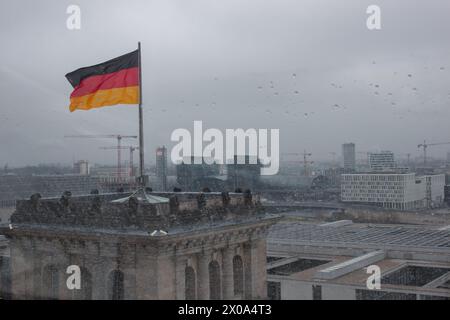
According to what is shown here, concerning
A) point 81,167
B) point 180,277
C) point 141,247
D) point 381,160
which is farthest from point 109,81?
point 381,160

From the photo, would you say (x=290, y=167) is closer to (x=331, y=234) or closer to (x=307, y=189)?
(x=307, y=189)

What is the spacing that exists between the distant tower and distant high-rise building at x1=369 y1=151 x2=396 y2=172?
17.5 feet

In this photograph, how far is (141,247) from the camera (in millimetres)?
7629

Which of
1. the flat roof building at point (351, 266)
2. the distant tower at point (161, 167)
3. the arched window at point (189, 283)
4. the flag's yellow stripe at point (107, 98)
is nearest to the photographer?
the arched window at point (189, 283)

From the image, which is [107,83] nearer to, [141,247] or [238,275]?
[141,247]

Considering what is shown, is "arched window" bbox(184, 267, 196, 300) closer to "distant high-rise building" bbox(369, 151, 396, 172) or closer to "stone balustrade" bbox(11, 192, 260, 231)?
"stone balustrade" bbox(11, 192, 260, 231)

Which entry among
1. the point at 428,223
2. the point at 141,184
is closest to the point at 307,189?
the point at 141,184

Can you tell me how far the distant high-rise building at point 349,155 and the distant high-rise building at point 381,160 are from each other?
20.3 inches

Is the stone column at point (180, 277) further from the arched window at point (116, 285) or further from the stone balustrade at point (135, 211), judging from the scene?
the arched window at point (116, 285)

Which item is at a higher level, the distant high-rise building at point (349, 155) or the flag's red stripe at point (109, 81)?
the flag's red stripe at point (109, 81)

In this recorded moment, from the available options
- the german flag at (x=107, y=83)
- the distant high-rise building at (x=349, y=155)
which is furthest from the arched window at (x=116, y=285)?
the distant high-rise building at (x=349, y=155)

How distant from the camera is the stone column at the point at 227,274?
8656 mm

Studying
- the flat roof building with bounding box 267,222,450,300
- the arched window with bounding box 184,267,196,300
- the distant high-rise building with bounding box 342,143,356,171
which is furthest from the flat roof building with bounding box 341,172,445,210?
the arched window with bounding box 184,267,196,300

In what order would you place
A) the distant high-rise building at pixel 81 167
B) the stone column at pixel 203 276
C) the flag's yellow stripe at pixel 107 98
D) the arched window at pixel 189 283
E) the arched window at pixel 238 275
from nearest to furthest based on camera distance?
1. the arched window at pixel 189 283
2. the stone column at pixel 203 276
3. the flag's yellow stripe at pixel 107 98
4. the arched window at pixel 238 275
5. the distant high-rise building at pixel 81 167
